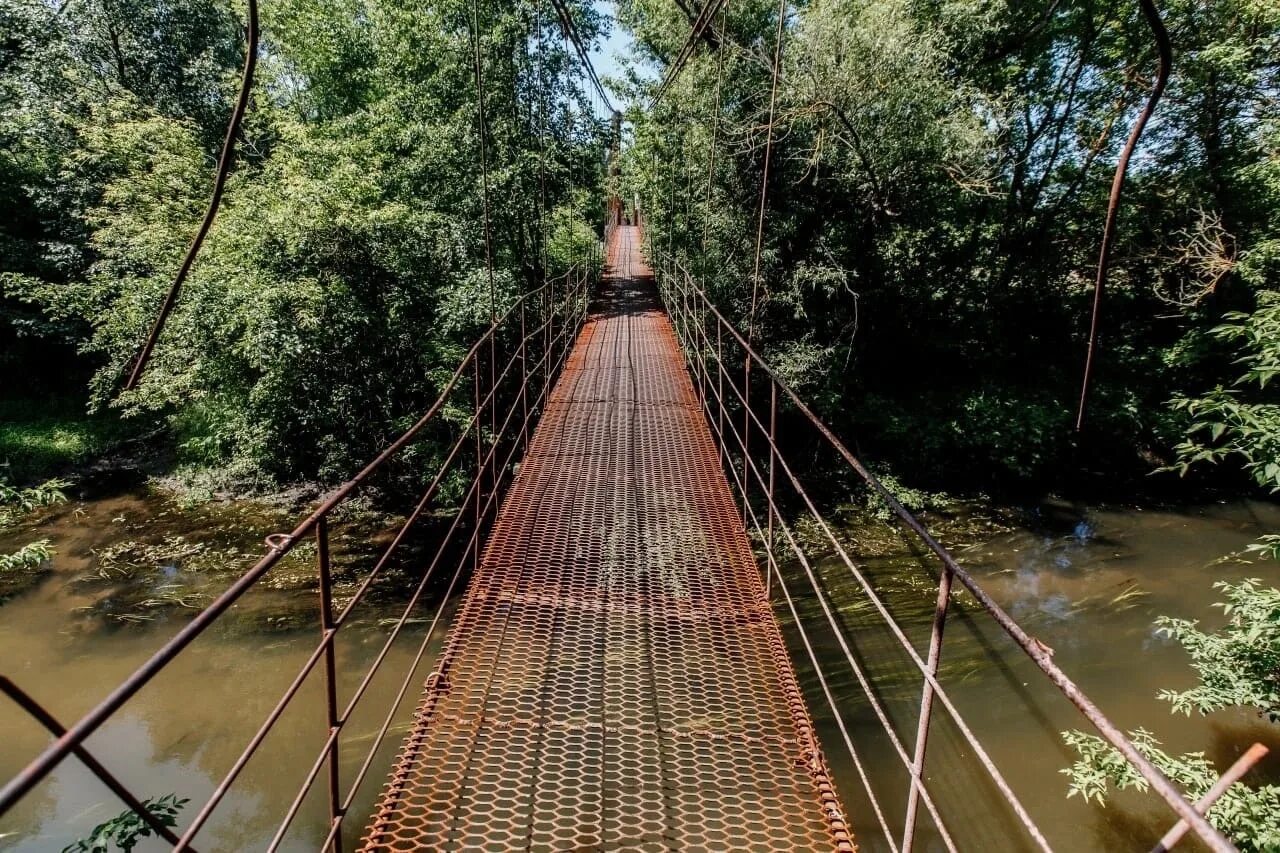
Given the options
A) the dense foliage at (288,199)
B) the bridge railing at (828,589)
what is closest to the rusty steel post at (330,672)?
the bridge railing at (828,589)

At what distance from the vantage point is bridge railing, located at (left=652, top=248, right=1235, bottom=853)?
1.27 m

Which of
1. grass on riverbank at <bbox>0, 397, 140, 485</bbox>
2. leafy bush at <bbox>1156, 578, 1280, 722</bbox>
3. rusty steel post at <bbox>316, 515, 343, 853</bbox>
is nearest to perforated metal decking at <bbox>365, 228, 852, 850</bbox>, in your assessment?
rusty steel post at <bbox>316, 515, 343, 853</bbox>

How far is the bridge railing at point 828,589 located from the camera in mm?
1267

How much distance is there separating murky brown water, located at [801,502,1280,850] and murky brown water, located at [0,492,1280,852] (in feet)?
0.06

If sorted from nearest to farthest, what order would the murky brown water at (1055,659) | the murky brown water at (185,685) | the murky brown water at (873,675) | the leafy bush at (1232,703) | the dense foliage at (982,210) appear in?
1. the leafy bush at (1232,703)
2. the murky brown water at (1055,659)
3. the murky brown water at (873,675)
4. the murky brown water at (185,685)
5. the dense foliage at (982,210)

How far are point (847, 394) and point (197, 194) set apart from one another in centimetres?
1131

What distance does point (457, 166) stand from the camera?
10719 millimetres

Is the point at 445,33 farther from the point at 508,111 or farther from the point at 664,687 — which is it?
the point at 664,687

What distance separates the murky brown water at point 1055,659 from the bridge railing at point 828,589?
11 cm

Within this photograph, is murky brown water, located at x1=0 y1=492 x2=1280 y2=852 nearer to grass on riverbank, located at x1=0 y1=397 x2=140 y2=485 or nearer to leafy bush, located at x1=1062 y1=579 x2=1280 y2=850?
leafy bush, located at x1=1062 y1=579 x2=1280 y2=850

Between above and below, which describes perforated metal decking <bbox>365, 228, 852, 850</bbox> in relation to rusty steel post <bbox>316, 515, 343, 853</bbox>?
below

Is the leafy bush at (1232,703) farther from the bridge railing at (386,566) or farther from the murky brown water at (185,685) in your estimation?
the murky brown water at (185,685)

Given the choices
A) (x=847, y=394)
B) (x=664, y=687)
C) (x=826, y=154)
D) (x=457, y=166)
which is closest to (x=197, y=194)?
(x=457, y=166)

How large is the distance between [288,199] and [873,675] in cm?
919
